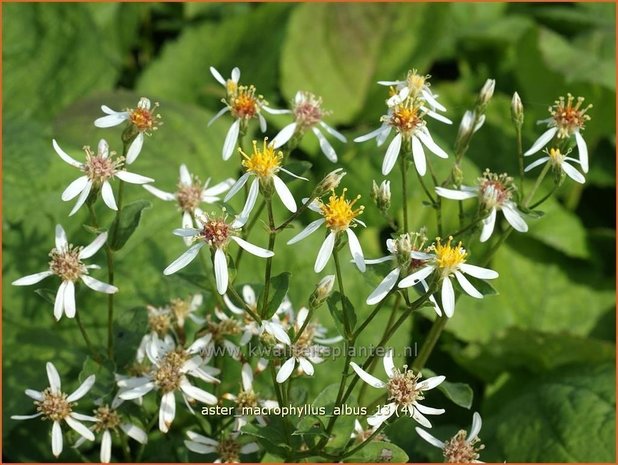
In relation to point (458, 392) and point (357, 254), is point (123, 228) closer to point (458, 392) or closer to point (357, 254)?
point (357, 254)

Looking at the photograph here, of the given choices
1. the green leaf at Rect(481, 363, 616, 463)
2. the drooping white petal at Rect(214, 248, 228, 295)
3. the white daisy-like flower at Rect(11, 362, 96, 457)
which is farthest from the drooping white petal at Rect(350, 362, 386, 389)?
the green leaf at Rect(481, 363, 616, 463)

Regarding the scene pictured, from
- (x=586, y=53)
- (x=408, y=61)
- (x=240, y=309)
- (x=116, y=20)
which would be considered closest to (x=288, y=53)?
(x=408, y=61)

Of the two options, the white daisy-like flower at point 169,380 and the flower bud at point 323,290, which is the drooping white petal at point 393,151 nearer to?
the flower bud at point 323,290

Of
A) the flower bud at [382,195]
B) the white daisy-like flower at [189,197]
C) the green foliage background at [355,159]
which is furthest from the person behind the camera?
the green foliage background at [355,159]

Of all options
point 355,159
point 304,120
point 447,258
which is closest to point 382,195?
point 447,258

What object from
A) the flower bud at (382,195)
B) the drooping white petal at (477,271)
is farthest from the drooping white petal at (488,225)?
the flower bud at (382,195)

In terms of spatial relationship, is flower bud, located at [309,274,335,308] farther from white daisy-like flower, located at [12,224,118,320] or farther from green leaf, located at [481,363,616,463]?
green leaf, located at [481,363,616,463]
